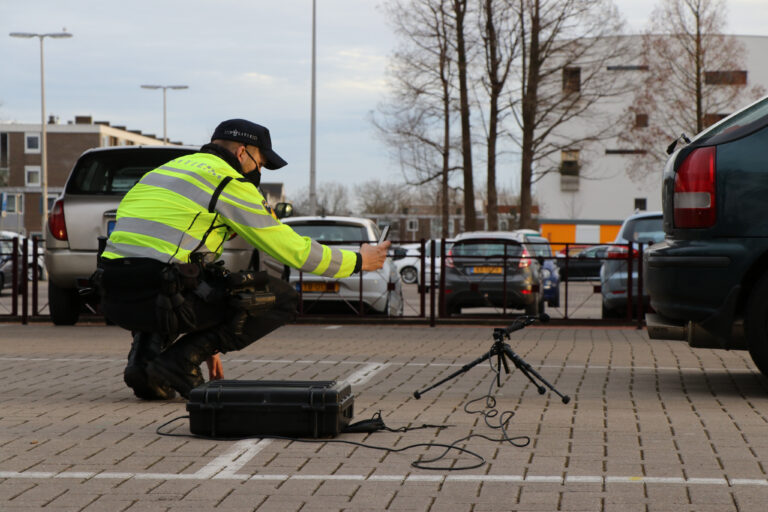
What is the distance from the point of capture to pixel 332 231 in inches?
596

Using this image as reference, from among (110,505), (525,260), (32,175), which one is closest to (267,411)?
(110,505)

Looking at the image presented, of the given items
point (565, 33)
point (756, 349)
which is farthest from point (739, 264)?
point (565, 33)

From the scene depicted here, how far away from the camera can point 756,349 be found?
24.7 feet

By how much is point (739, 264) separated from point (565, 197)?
75.4m

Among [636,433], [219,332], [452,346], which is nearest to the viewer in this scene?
[636,433]

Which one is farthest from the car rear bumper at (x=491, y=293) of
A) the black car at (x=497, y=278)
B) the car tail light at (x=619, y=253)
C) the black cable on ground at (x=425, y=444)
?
the black cable on ground at (x=425, y=444)

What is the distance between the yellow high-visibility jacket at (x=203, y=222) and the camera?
22.1 ft

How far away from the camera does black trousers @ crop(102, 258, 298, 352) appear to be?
6770 millimetres

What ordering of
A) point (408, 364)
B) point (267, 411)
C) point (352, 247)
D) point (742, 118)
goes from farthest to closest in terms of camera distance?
1. point (352, 247)
2. point (408, 364)
3. point (742, 118)
4. point (267, 411)

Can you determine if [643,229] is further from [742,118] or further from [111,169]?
[742,118]

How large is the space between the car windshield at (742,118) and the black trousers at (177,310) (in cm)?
295

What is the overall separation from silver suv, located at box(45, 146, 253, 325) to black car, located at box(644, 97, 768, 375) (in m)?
5.85

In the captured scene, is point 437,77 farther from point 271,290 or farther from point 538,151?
point 271,290

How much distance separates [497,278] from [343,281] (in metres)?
2.16
